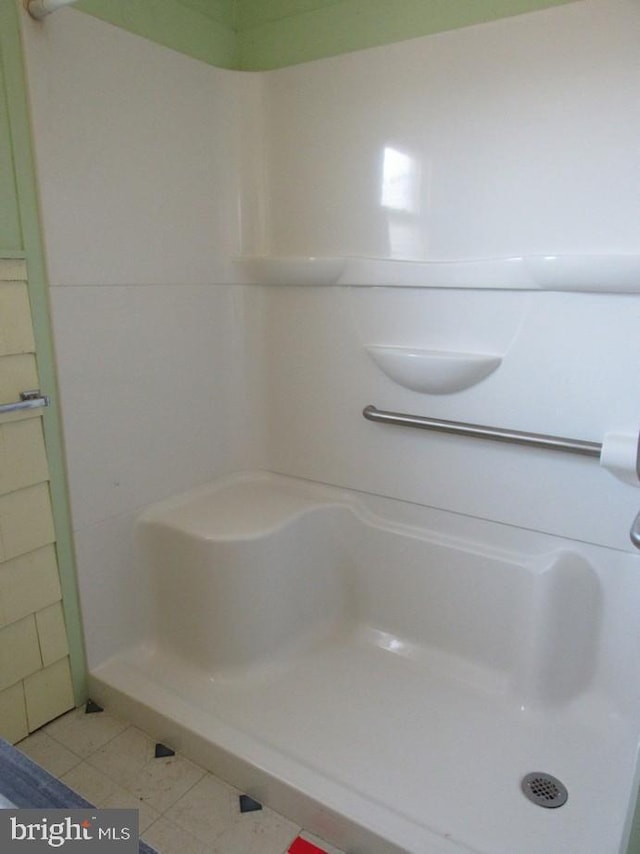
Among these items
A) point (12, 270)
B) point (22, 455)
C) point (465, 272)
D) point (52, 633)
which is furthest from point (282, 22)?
point (52, 633)

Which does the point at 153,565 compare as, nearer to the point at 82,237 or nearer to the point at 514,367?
the point at 82,237

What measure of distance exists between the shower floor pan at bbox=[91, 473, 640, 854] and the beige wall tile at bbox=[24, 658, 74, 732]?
0.08 meters

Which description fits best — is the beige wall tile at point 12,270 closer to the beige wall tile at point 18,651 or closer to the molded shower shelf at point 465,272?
the molded shower shelf at point 465,272

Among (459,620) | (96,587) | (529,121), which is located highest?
(529,121)

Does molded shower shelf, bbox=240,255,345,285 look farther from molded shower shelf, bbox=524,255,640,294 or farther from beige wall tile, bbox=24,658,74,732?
beige wall tile, bbox=24,658,74,732

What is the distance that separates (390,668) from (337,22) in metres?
1.83

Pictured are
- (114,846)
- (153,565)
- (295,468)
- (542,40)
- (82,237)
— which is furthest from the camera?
(295,468)

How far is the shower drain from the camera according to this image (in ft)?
4.40

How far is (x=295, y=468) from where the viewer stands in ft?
6.75

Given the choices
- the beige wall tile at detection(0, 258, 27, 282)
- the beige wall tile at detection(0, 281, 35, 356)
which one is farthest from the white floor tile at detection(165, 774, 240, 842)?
the beige wall tile at detection(0, 258, 27, 282)

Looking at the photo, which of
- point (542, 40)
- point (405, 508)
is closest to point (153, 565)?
point (405, 508)

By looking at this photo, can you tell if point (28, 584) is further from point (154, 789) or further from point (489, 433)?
point (489, 433)

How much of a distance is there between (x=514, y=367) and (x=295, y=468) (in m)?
0.80

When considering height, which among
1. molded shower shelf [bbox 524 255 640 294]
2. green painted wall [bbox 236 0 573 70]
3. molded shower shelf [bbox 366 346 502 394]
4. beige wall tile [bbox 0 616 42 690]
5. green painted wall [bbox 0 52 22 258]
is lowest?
beige wall tile [bbox 0 616 42 690]
